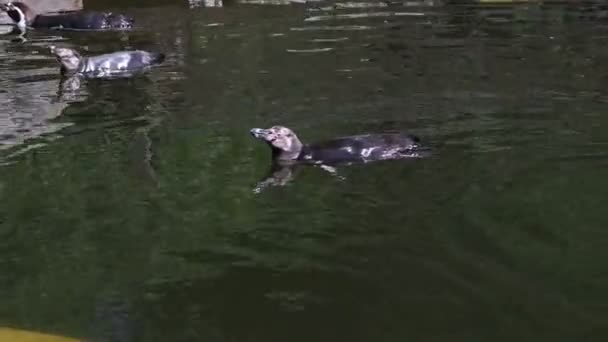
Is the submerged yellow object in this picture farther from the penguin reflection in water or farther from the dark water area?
the penguin reflection in water

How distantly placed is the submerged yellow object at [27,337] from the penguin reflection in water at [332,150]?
3.40 m

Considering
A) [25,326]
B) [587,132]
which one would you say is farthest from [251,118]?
[25,326]

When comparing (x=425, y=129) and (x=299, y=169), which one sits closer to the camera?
(x=299, y=169)

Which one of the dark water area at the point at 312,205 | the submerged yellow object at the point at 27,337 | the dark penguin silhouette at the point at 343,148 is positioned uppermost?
the dark penguin silhouette at the point at 343,148

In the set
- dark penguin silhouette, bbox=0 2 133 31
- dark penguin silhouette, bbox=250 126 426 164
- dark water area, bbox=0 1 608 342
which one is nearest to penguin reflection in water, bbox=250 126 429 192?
dark penguin silhouette, bbox=250 126 426 164

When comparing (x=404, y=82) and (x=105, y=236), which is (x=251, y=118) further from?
(x=105, y=236)

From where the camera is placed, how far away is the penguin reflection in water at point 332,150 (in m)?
9.12

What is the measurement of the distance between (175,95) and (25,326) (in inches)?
273

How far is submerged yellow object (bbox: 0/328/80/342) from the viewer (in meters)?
5.74

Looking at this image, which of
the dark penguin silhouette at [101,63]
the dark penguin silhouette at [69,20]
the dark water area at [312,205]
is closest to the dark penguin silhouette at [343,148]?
the dark water area at [312,205]

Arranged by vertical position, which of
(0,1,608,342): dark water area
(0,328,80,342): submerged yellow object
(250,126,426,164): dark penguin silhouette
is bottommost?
(0,328,80,342): submerged yellow object

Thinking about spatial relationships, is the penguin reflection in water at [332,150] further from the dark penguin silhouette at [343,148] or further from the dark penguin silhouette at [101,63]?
the dark penguin silhouette at [101,63]

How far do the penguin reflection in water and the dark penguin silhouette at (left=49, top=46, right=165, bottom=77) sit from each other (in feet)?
20.1

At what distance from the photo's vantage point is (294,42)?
16828 mm
